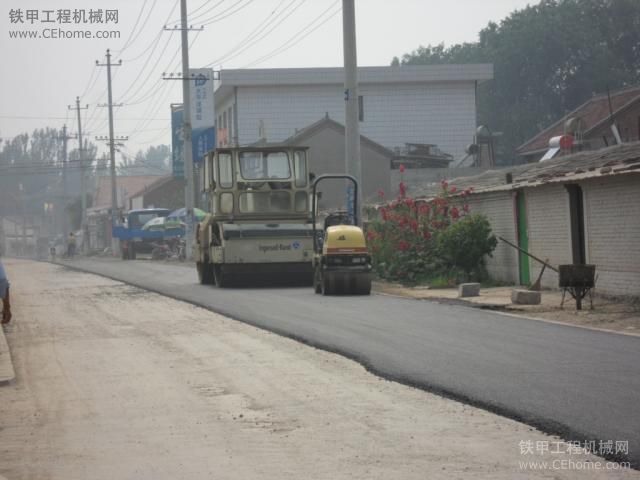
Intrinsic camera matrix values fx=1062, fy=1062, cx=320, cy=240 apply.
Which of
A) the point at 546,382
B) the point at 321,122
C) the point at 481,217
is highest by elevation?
the point at 321,122

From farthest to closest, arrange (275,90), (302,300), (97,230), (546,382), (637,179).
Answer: (97,230) → (275,90) → (302,300) → (637,179) → (546,382)

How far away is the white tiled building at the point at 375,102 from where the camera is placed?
6331 centimetres

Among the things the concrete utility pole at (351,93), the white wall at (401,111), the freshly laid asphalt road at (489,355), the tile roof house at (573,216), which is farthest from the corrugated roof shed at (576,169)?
the white wall at (401,111)

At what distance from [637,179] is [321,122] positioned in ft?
123

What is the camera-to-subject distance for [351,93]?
29531 mm

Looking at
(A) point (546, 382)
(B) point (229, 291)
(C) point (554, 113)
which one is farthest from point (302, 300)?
(C) point (554, 113)

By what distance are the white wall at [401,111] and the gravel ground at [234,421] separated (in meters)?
50.1

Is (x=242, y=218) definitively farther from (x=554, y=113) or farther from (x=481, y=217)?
(x=554, y=113)

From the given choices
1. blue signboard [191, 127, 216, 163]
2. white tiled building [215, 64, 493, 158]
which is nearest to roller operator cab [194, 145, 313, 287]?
blue signboard [191, 127, 216, 163]

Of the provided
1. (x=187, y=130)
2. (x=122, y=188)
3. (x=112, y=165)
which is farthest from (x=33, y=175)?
(x=187, y=130)

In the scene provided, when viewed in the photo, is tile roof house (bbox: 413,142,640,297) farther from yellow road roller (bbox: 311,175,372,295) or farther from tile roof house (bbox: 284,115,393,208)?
tile roof house (bbox: 284,115,393,208)

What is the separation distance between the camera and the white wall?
64.4 metres

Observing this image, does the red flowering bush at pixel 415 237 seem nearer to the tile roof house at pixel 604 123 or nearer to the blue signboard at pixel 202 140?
the tile roof house at pixel 604 123

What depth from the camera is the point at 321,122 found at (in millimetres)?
55750
